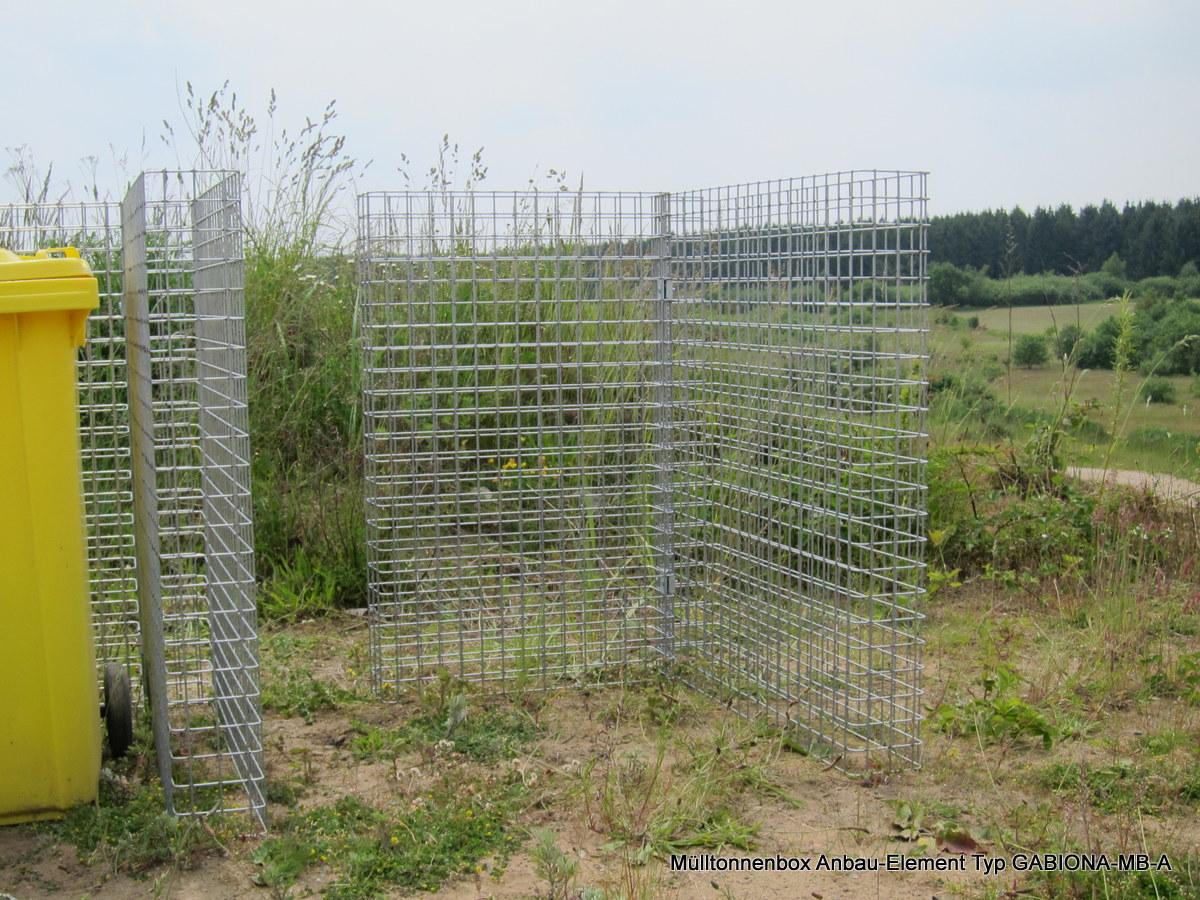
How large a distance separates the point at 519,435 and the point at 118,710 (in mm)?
1671

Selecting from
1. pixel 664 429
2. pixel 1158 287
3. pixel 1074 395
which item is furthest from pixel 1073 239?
pixel 664 429

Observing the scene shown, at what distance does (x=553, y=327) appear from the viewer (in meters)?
5.14

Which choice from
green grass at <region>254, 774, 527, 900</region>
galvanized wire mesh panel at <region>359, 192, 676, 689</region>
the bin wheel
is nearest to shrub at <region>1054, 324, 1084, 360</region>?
galvanized wire mesh panel at <region>359, 192, 676, 689</region>

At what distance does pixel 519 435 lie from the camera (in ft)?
15.1

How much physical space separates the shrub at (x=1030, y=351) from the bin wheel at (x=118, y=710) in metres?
5.28

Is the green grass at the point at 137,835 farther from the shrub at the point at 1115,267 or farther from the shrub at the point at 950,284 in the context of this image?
the shrub at the point at 1115,267

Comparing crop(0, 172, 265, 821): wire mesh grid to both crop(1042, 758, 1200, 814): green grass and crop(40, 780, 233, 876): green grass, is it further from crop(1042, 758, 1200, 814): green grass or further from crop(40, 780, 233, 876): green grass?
crop(1042, 758, 1200, 814): green grass

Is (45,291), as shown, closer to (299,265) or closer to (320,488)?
(320,488)

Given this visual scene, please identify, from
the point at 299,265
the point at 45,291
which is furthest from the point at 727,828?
the point at 299,265

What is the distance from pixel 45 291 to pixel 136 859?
149 cm

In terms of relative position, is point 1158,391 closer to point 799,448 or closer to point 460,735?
point 799,448

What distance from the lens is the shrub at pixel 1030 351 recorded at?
7102 mm

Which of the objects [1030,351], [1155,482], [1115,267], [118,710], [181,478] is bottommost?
[118,710]

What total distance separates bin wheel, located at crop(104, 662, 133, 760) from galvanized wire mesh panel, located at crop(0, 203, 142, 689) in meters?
0.36
